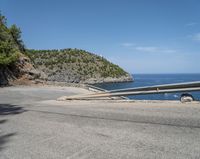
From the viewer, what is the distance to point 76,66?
174 meters

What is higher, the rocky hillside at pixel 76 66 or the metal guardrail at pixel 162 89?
the rocky hillside at pixel 76 66

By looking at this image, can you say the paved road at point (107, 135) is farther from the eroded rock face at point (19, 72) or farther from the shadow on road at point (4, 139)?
the eroded rock face at point (19, 72)

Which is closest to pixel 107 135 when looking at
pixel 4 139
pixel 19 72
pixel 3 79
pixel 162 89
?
pixel 4 139

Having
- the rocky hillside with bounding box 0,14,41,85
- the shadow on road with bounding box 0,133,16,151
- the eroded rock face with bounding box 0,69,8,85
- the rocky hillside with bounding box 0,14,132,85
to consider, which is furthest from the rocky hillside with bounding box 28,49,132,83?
the shadow on road with bounding box 0,133,16,151

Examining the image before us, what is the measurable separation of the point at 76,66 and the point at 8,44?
482ft

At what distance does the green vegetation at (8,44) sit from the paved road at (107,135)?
2028cm

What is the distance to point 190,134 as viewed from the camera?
5148 millimetres

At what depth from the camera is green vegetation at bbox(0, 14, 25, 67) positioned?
88.6ft

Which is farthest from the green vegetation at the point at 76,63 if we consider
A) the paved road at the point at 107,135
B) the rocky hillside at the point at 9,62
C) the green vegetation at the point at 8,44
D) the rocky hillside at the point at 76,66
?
the paved road at the point at 107,135

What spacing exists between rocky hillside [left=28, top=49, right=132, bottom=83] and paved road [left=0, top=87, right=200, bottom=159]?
151757 millimetres

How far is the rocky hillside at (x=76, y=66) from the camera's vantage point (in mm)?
164625

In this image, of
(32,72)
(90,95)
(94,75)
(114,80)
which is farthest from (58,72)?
(90,95)

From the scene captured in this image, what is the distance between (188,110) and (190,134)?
97.5 inches

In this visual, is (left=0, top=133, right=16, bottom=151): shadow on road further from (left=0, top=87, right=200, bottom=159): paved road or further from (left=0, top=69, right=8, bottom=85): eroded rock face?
(left=0, top=69, right=8, bottom=85): eroded rock face
